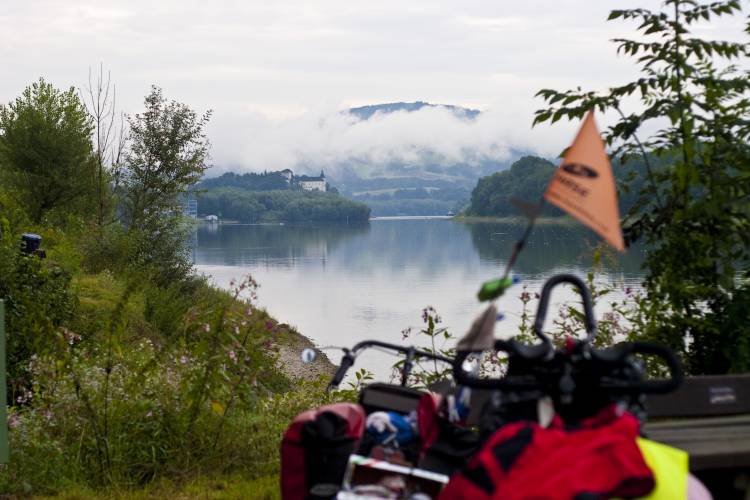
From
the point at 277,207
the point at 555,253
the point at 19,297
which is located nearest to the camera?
the point at 19,297

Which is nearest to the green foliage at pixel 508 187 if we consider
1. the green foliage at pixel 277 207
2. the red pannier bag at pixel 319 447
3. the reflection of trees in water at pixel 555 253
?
the reflection of trees in water at pixel 555 253

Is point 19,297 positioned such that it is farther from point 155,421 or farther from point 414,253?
point 414,253

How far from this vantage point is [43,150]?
31672 mm

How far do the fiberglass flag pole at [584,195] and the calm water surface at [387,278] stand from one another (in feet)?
14.0

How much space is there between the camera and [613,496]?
2836mm

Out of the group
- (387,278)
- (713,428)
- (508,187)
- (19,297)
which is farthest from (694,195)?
(508,187)

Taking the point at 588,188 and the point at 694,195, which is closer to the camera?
the point at 588,188

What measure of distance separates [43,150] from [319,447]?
3062 centimetres

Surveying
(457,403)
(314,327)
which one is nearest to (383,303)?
(314,327)

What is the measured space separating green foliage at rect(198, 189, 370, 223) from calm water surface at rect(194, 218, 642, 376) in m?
67.5

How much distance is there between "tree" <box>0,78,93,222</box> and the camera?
3164 centimetres

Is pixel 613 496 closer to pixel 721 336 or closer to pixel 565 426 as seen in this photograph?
pixel 565 426

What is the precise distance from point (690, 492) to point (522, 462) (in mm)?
663

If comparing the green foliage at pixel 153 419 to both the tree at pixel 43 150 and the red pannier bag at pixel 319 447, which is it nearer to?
the red pannier bag at pixel 319 447
